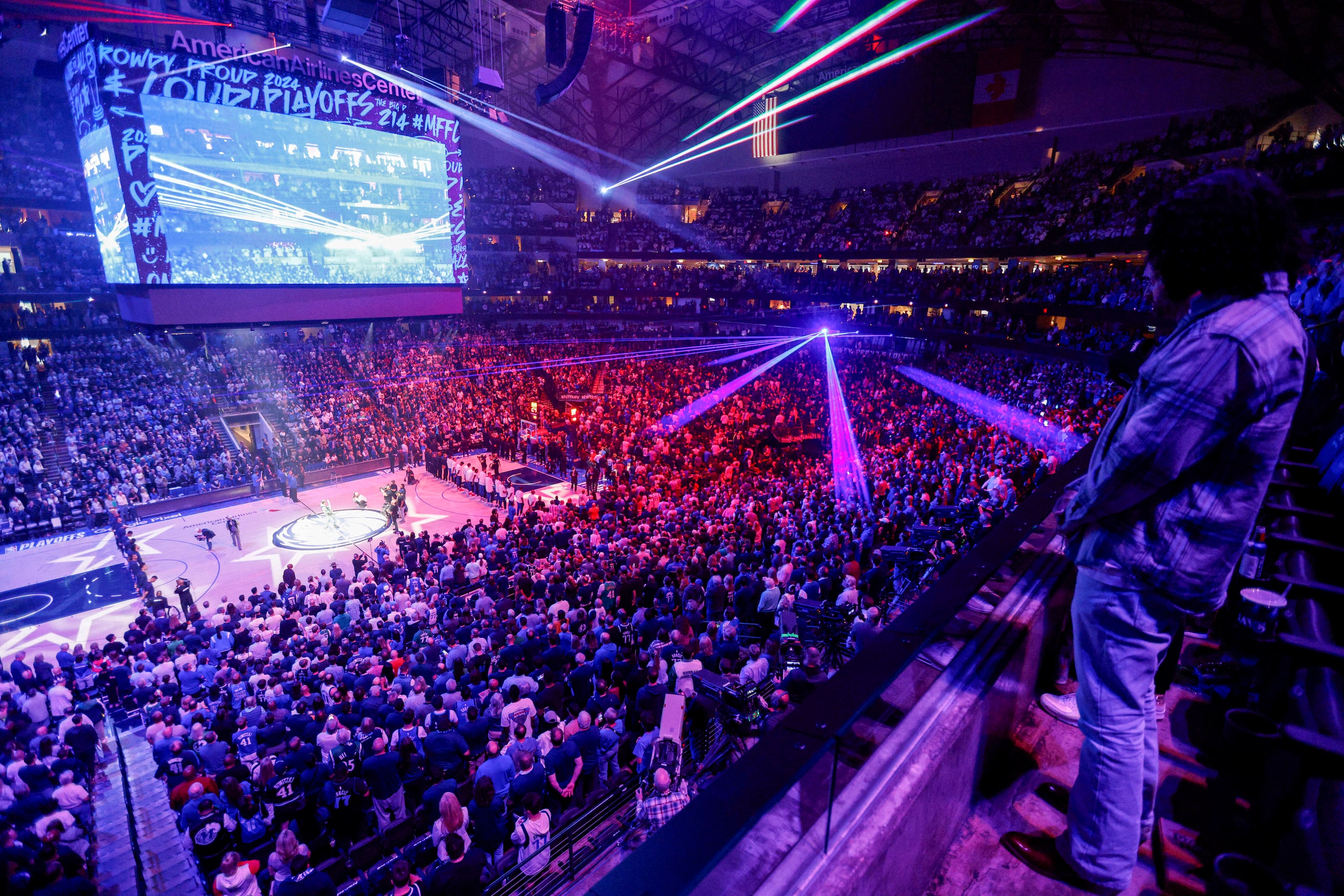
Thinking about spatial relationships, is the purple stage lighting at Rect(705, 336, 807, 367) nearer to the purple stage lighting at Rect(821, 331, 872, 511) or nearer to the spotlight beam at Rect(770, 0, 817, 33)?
the purple stage lighting at Rect(821, 331, 872, 511)

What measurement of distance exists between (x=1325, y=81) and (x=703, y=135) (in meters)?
30.2

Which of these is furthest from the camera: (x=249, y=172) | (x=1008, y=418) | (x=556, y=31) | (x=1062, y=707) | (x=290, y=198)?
→ (x=290, y=198)

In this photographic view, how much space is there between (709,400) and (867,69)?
1841cm

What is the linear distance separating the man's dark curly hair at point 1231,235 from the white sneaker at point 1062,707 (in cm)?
189

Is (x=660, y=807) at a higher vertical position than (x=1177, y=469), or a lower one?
lower

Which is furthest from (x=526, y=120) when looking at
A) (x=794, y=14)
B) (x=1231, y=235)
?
(x=1231, y=235)

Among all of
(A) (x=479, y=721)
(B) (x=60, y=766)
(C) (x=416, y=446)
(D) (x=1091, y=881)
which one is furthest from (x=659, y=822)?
(C) (x=416, y=446)

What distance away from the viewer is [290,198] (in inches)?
818

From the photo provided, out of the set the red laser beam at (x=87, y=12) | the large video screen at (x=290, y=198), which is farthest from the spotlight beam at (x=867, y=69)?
the red laser beam at (x=87, y=12)

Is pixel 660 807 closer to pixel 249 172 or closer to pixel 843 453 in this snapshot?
pixel 843 453

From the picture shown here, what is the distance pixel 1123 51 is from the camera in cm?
2506

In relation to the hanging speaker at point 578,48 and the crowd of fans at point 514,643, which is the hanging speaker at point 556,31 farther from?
the crowd of fans at point 514,643

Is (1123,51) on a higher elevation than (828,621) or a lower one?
higher

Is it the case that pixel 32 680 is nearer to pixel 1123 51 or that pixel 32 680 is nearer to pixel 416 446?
pixel 416 446
